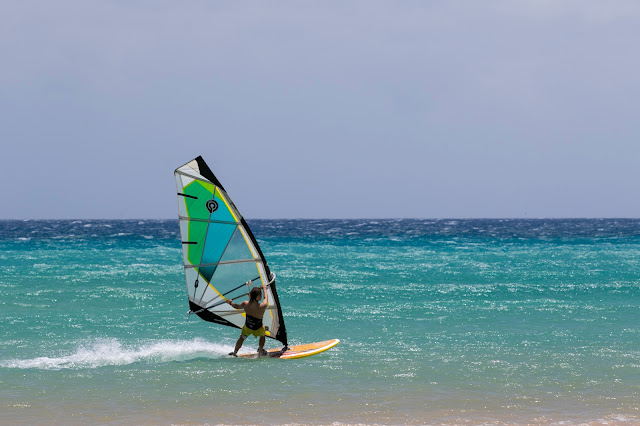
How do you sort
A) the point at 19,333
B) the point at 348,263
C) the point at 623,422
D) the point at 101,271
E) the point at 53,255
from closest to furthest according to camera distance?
the point at 623,422, the point at 19,333, the point at 101,271, the point at 348,263, the point at 53,255

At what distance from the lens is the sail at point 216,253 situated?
10242 mm

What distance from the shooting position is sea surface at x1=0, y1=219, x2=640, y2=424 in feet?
25.1

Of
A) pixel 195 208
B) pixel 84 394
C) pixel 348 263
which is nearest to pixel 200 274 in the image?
pixel 195 208

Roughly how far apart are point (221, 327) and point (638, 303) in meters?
10.1

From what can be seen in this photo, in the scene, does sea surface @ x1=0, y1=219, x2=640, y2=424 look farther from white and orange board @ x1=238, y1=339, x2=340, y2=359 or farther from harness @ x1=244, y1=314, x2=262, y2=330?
harness @ x1=244, y1=314, x2=262, y2=330

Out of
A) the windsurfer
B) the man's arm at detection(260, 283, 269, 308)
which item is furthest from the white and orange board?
the man's arm at detection(260, 283, 269, 308)

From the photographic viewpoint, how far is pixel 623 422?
707 centimetres

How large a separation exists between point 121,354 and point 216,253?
238 cm

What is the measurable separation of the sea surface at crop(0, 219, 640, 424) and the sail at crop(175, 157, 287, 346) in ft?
2.55

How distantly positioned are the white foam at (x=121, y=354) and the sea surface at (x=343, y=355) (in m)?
0.04

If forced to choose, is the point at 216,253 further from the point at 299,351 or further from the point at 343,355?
the point at 343,355

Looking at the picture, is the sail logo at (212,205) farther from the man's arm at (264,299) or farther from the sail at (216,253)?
the man's arm at (264,299)

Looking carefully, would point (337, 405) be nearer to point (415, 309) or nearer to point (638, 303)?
point (415, 309)

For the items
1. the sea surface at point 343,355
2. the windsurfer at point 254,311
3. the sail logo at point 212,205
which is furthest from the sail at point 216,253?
the sea surface at point 343,355
